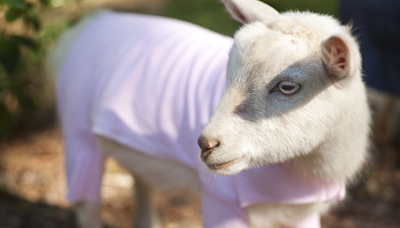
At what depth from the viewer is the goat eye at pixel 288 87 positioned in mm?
1404

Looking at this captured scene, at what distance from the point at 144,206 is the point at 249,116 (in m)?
1.87

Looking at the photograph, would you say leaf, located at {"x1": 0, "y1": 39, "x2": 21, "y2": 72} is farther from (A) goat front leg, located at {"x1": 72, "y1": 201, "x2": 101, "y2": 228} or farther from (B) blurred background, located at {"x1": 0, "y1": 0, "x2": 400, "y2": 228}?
(A) goat front leg, located at {"x1": 72, "y1": 201, "x2": 101, "y2": 228}

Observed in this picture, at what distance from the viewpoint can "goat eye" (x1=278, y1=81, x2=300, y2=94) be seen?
1404 mm

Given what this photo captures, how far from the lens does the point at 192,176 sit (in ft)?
7.10

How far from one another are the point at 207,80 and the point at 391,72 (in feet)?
6.55

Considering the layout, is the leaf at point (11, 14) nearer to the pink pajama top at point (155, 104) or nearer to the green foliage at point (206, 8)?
the pink pajama top at point (155, 104)

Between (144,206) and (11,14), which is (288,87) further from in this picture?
(144,206)

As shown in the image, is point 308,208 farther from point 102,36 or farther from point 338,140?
point 102,36

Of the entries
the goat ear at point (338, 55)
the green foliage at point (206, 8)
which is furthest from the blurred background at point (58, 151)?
the goat ear at point (338, 55)

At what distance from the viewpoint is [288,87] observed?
141cm

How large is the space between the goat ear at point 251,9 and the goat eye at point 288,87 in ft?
1.27

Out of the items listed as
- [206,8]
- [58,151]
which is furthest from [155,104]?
[206,8]

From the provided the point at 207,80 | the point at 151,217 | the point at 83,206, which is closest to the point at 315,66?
the point at 207,80

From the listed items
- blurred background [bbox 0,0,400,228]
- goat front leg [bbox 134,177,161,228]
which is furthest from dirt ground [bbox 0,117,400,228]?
goat front leg [bbox 134,177,161,228]
